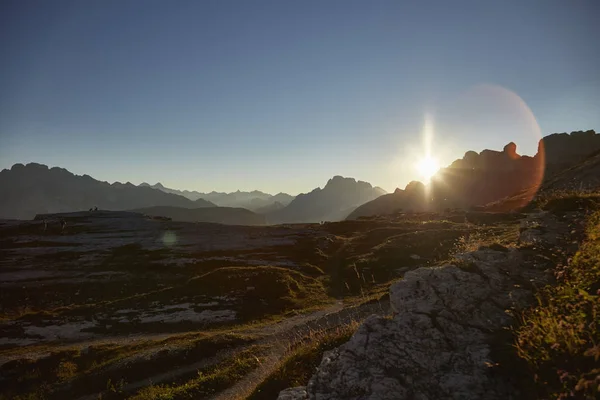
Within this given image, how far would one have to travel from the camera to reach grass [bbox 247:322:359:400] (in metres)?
10.3

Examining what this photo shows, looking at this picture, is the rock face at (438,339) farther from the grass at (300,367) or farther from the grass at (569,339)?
the grass at (300,367)

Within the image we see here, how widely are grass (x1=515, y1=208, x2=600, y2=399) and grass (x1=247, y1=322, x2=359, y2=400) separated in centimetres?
588

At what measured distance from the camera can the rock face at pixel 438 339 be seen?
6684mm

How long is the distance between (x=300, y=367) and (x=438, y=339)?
5.05 meters

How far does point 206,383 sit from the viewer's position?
19.9 metres

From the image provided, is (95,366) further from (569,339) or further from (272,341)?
(569,339)

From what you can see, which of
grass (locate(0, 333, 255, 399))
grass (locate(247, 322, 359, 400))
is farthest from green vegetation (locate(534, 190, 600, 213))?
grass (locate(0, 333, 255, 399))

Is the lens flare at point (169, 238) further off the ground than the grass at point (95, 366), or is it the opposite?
the lens flare at point (169, 238)

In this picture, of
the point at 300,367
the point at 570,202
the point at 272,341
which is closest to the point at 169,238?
the point at 272,341

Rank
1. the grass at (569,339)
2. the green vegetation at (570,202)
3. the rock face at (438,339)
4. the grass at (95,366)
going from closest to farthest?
the grass at (569,339) → the rock face at (438,339) → the green vegetation at (570,202) → the grass at (95,366)

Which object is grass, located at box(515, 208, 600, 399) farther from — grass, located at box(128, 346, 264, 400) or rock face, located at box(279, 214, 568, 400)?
grass, located at box(128, 346, 264, 400)

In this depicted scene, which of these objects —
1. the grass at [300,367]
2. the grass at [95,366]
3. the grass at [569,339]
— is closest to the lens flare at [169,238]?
the grass at [95,366]

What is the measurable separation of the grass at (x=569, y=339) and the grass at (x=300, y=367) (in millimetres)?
5875

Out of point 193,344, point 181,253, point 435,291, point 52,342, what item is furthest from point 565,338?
point 181,253
